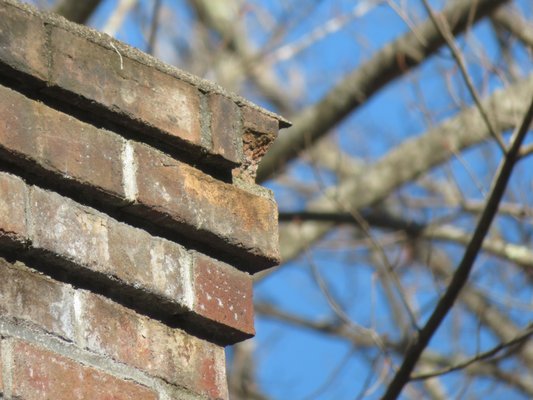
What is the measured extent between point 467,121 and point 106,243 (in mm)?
3996

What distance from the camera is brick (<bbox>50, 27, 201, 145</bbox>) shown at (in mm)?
1706

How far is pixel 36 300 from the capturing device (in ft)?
5.11

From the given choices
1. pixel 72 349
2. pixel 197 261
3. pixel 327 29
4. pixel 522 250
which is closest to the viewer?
pixel 72 349

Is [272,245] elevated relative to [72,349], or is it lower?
elevated

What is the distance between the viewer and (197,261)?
1795 mm

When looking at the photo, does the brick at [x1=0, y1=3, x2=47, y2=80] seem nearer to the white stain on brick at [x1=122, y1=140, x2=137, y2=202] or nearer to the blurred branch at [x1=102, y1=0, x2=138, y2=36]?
the white stain on brick at [x1=122, y1=140, x2=137, y2=202]

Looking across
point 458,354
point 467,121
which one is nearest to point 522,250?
point 467,121

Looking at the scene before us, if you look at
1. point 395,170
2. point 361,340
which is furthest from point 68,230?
point 361,340

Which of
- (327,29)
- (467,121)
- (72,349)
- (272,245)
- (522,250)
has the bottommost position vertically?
(72,349)

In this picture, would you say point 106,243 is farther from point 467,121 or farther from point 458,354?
point 458,354

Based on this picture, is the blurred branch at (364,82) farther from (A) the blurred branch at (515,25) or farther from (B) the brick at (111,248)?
(B) the brick at (111,248)

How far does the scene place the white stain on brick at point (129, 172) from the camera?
5.63 ft

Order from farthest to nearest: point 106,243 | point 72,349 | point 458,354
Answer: point 458,354
point 106,243
point 72,349

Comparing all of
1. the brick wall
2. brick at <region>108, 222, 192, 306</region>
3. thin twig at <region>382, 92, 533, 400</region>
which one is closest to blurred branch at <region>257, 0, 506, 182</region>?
thin twig at <region>382, 92, 533, 400</region>
